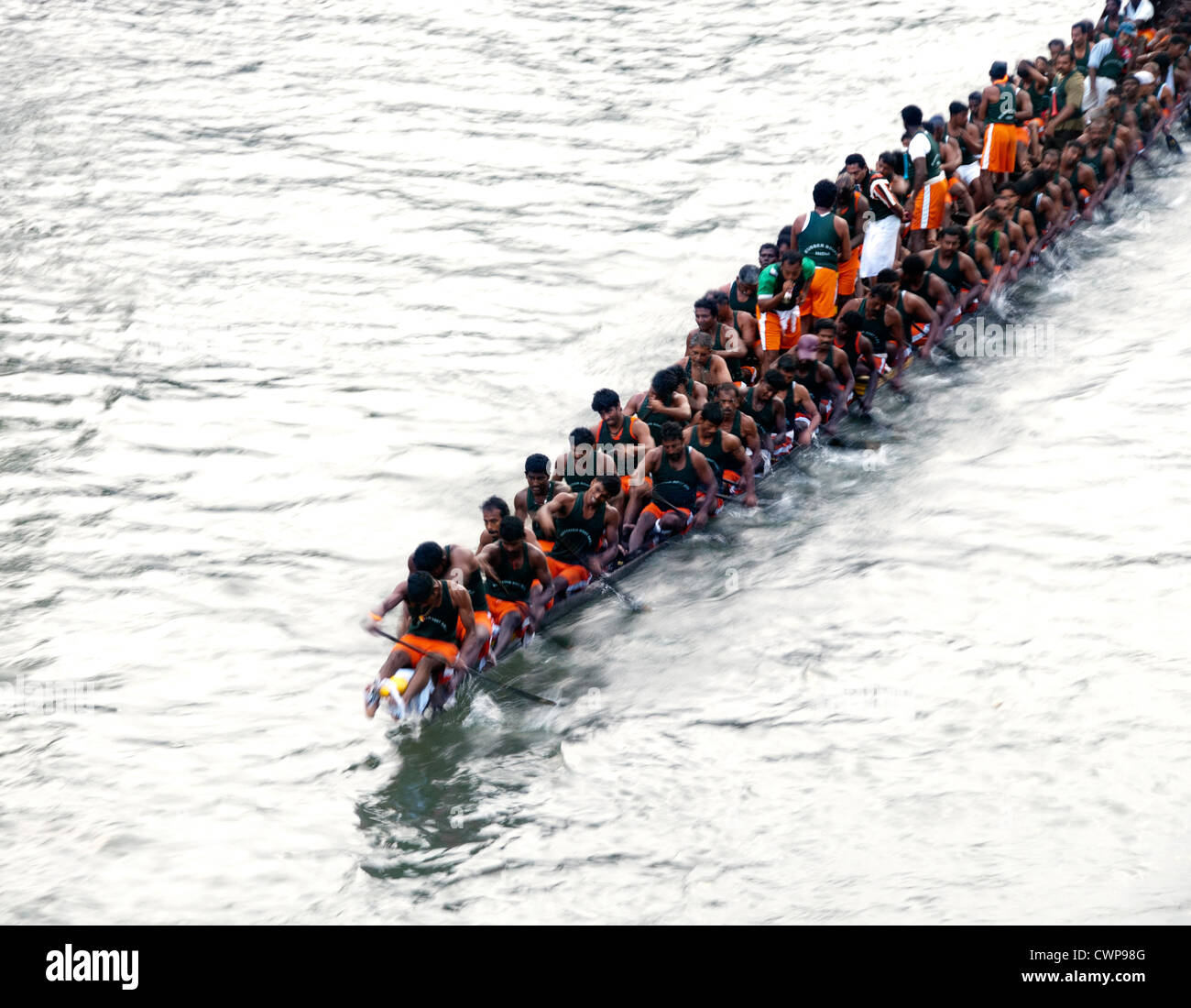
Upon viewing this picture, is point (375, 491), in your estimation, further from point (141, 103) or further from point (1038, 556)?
point (141, 103)

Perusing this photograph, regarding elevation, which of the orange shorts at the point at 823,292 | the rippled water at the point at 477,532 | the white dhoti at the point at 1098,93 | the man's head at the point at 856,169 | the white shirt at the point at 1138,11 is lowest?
the rippled water at the point at 477,532

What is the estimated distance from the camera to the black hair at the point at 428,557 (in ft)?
33.2

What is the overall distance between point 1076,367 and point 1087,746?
643 cm

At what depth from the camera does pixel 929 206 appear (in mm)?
15828

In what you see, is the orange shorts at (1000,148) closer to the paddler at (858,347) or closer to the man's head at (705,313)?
the paddler at (858,347)

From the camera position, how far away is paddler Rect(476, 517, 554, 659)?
10953mm

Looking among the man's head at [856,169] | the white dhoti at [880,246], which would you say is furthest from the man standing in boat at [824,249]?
the man's head at [856,169]

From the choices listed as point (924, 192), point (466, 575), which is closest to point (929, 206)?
point (924, 192)

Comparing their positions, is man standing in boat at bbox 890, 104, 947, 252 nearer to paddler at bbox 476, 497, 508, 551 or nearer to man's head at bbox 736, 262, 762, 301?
man's head at bbox 736, 262, 762, 301

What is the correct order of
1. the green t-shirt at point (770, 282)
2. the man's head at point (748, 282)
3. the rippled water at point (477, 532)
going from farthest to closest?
1. the man's head at point (748, 282)
2. the green t-shirt at point (770, 282)
3. the rippled water at point (477, 532)

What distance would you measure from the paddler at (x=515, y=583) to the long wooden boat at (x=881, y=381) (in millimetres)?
209

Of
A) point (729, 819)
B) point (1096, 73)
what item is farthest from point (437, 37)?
point (729, 819)

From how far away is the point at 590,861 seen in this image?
374 inches

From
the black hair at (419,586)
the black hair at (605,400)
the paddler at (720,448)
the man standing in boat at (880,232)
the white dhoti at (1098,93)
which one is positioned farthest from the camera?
the white dhoti at (1098,93)
